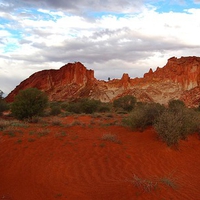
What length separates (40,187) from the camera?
7629 millimetres

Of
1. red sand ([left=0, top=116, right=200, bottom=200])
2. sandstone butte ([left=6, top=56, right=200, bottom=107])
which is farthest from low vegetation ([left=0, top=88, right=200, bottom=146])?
sandstone butte ([left=6, top=56, right=200, bottom=107])

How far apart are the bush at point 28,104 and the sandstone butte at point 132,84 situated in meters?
44.5

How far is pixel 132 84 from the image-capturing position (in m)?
71.8

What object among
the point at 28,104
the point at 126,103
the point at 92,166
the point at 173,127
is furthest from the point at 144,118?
the point at 126,103

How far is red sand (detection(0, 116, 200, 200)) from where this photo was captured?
731cm

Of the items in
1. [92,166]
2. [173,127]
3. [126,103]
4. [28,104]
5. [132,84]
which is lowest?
[92,166]

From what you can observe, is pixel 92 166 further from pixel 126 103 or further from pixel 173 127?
pixel 126 103

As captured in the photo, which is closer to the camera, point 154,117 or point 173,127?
point 173,127

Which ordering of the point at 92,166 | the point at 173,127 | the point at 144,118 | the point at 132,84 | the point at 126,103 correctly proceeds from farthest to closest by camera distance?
the point at 132,84, the point at 126,103, the point at 144,118, the point at 173,127, the point at 92,166

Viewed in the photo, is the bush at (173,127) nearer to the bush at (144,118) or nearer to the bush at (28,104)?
the bush at (144,118)

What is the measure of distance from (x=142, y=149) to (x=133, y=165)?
204cm

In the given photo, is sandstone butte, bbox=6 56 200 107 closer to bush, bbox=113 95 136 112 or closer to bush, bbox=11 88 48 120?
bush, bbox=113 95 136 112

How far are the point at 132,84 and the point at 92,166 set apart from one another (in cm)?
6332

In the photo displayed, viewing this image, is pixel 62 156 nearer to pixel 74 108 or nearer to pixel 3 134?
pixel 3 134
